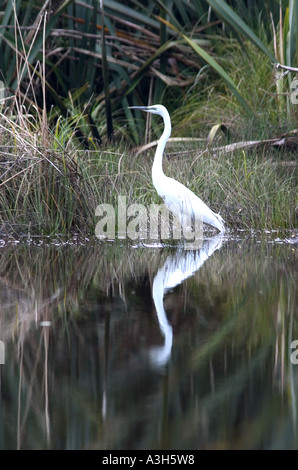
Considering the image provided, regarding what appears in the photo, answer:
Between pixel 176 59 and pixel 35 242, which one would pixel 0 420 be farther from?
pixel 176 59

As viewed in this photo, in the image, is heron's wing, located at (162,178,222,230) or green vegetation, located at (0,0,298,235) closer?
heron's wing, located at (162,178,222,230)

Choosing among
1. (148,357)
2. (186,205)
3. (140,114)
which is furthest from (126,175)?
(148,357)

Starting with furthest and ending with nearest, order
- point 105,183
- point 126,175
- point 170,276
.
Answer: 1. point 126,175
2. point 105,183
3. point 170,276

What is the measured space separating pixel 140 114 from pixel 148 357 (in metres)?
8.37

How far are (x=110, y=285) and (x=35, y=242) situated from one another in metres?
2.23

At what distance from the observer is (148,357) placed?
3.17m

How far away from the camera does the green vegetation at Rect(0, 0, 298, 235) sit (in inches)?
279

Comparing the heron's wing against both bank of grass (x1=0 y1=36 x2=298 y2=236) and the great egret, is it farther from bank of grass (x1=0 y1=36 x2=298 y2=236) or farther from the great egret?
bank of grass (x1=0 y1=36 x2=298 y2=236)

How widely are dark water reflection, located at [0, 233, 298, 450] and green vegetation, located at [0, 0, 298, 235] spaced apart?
1.65 metres

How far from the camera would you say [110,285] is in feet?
16.1

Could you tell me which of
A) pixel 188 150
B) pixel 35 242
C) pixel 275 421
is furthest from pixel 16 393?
pixel 188 150

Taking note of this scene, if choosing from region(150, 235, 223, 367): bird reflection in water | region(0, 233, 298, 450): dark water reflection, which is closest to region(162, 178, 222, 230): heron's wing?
region(150, 235, 223, 367): bird reflection in water

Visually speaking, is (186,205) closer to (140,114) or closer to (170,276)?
(170,276)

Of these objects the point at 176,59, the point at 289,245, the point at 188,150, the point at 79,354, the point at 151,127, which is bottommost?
the point at 79,354
